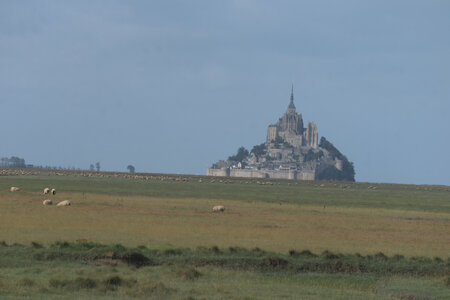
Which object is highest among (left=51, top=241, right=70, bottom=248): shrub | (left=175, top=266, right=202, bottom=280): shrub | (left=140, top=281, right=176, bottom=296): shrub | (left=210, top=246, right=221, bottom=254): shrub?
(left=210, top=246, right=221, bottom=254): shrub

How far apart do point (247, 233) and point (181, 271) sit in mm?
14404

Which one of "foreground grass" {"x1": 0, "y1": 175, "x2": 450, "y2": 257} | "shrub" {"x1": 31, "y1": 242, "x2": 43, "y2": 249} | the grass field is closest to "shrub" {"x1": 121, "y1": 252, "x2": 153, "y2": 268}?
the grass field

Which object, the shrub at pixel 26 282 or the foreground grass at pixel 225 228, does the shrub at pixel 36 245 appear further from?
the shrub at pixel 26 282

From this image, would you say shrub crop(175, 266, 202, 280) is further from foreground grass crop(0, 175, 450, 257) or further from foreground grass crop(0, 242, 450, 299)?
foreground grass crop(0, 175, 450, 257)

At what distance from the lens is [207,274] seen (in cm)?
2327

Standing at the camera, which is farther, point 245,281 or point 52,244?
point 52,244

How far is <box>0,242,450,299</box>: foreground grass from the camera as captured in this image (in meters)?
20.0

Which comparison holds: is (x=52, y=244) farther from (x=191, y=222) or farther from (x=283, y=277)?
(x=191, y=222)

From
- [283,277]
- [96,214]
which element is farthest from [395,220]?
[283,277]

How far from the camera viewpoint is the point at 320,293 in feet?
67.7

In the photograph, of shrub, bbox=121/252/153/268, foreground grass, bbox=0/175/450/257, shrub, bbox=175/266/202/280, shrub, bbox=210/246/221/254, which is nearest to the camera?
shrub, bbox=175/266/202/280

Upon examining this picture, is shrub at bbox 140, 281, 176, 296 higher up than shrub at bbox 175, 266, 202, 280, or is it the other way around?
shrub at bbox 175, 266, 202, 280

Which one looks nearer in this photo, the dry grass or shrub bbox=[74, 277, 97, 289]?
shrub bbox=[74, 277, 97, 289]

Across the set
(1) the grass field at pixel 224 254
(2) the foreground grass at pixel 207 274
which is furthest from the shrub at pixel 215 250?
(1) the grass field at pixel 224 254
